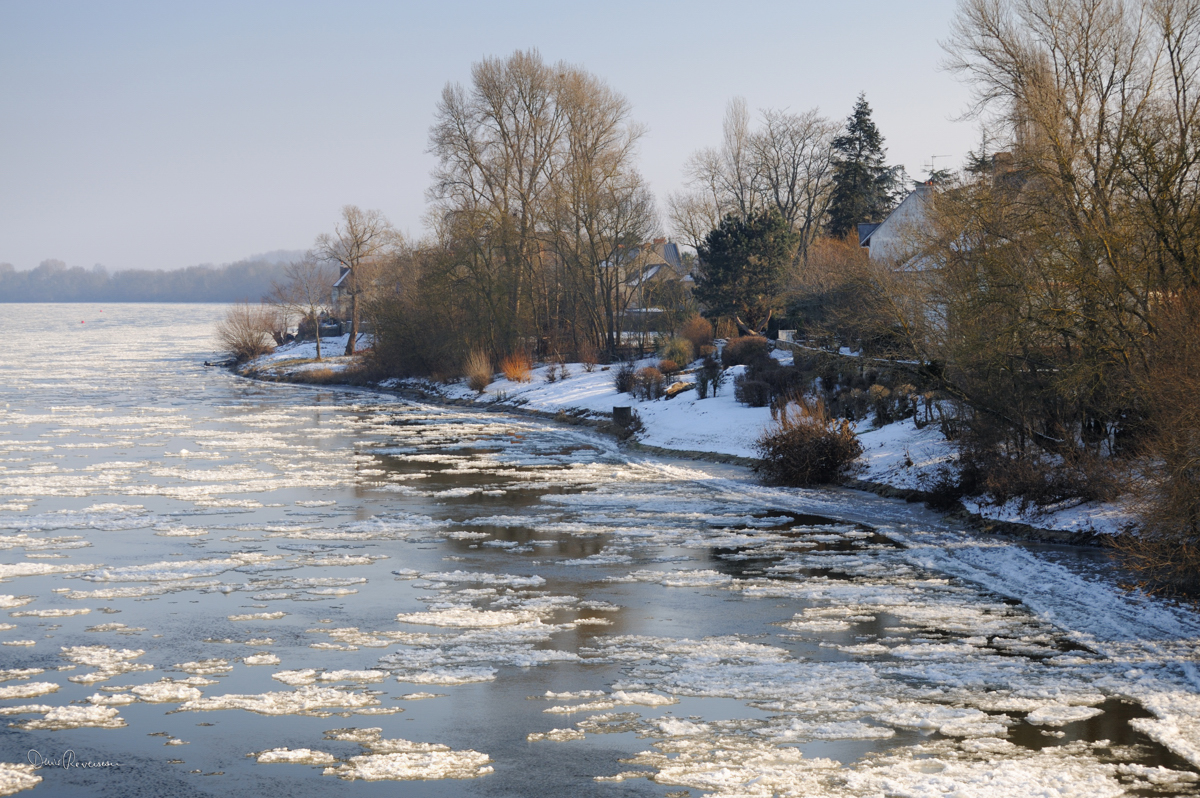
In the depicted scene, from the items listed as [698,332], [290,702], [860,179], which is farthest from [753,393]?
[860,179]

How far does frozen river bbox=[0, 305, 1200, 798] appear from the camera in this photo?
266 inches

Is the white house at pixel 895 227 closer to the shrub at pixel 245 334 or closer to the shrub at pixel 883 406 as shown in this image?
the shrub at pixel 883 406

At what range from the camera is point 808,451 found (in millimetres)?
19969

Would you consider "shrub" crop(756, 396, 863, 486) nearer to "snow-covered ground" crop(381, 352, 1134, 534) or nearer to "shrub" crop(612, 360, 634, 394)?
"snow-covered ground" crop(381, 352, 1134, 534)

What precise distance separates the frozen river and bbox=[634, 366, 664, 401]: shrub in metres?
12.4

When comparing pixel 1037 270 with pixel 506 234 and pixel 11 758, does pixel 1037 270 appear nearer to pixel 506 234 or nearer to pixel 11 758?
pixel 11 758

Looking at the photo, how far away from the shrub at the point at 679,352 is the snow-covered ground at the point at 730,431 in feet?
3.58

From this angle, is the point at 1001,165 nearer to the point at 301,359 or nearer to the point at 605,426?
the point at 605,426

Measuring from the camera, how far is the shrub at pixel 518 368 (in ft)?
133

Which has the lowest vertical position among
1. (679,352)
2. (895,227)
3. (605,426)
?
(605,426)

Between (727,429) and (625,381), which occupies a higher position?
(625,381)

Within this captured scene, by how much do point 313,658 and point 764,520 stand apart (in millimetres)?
9191

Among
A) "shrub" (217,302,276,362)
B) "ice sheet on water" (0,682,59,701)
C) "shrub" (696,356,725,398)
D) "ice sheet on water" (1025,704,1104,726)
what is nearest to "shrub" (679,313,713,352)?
"shrub" (696,356,725,398)

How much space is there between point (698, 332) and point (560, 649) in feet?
103
